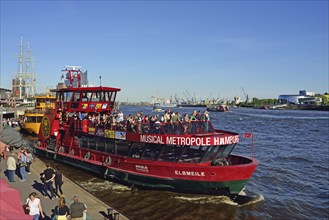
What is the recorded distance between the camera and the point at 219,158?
18.1 m

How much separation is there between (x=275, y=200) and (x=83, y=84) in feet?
66.7

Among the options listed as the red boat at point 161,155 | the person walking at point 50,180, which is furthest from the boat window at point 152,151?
the person walking at point 50,180

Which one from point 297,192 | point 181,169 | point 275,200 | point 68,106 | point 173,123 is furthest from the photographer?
point 68,106

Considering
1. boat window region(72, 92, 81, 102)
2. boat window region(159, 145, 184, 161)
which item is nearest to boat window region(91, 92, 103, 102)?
boat window region(72, 92, 81, 102)

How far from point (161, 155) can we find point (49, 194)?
6.20 metres

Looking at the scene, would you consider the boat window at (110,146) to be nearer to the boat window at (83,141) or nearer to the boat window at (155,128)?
the boat window at (83,141)

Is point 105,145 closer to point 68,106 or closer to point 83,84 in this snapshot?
point 68,106

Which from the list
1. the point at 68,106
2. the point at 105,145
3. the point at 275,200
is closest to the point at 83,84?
the point at 68,106

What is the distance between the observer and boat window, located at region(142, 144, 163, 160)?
18.9m

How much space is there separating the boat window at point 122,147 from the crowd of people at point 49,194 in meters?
4.65

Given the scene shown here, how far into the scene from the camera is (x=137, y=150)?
1984 cm

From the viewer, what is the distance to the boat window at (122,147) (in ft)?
66.8

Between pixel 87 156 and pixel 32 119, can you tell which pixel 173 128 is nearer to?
pixel 87 156

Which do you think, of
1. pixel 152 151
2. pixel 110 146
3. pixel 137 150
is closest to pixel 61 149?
pixel 110 146
